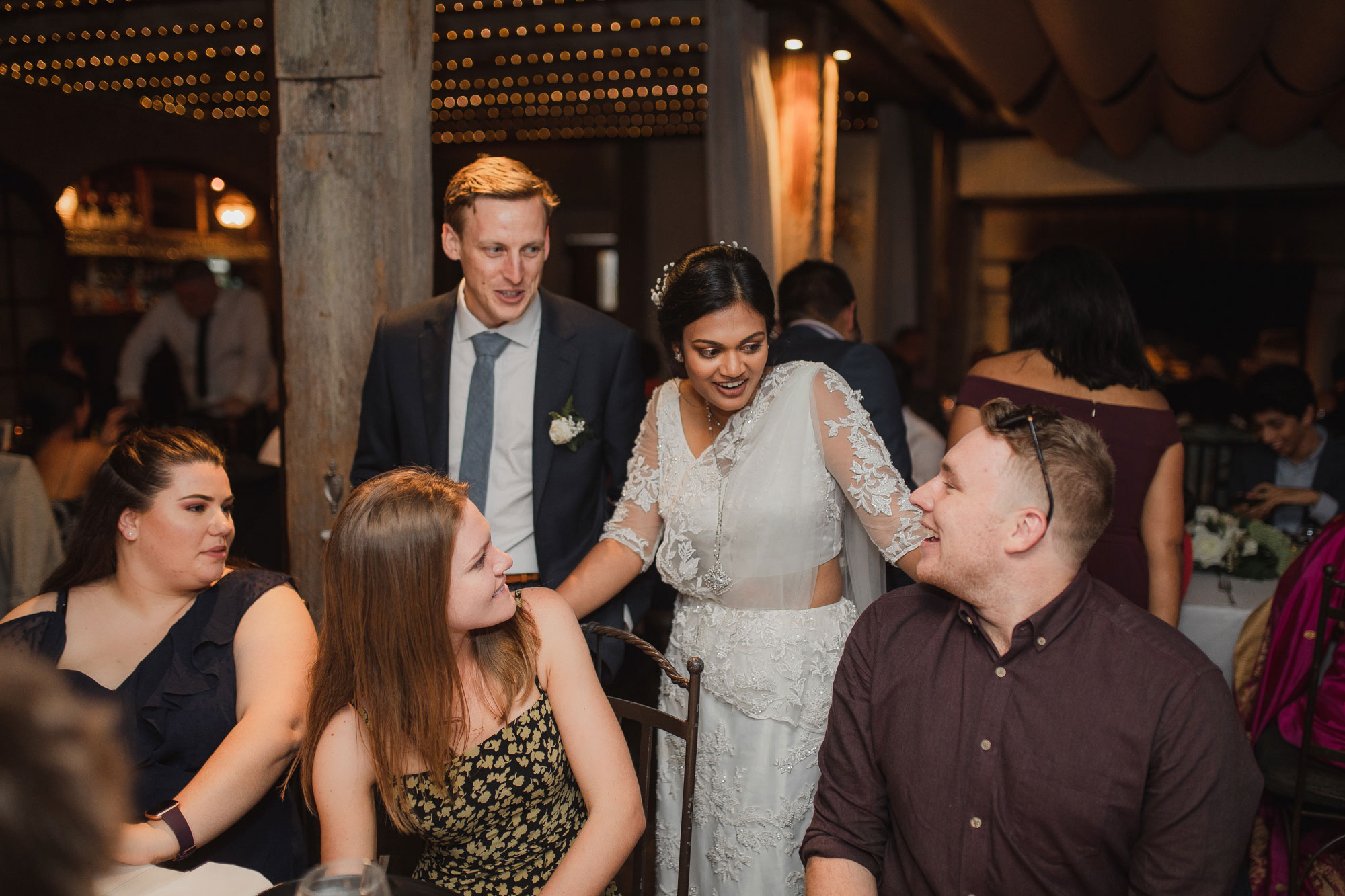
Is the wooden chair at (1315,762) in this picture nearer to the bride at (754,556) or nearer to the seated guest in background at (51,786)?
the bride at (754,556)

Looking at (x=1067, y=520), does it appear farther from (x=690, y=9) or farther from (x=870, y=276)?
(x=870, y=276)

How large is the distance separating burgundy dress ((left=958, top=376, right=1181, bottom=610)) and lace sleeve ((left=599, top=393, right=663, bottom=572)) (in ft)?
2.97

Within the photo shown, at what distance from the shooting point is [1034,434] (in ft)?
4.61

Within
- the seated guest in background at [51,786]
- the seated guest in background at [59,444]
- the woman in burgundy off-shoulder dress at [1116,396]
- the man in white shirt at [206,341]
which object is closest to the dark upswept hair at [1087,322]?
the woman in burgundy off-shoulder dress at [1116,396]

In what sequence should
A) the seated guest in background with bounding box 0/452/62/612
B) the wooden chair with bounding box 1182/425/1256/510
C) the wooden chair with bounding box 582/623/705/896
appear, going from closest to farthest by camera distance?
the wooden chair with bounding box 582/623/705/896
the seated guest in background with bounding box 0/452/62/612
the wooden chair with bounding box 1182/425/1256/510

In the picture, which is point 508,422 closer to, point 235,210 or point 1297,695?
point 1297,695

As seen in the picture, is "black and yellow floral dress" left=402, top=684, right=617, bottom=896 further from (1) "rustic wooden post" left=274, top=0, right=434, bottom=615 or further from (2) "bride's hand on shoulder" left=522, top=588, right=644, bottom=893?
(1) "rustic wooden post" left=274, top=0, right=434, bottom=615

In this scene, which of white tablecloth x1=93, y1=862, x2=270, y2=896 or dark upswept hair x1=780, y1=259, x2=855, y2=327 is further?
dark upswept hair x1=780, y1=259, x2=855, y2=327

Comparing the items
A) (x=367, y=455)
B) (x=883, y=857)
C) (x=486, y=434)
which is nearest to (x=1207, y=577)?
(x=883, y=857)

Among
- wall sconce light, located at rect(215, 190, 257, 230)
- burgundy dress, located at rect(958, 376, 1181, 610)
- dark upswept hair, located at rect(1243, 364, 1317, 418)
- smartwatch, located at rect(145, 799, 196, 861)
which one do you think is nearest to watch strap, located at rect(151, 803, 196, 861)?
smartwatch, located at rect(145, 799, 196, 861)

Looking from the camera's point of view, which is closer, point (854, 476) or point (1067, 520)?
point (1067, 520)

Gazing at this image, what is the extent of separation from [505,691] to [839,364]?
1.31m

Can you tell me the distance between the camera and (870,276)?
30.7 ft

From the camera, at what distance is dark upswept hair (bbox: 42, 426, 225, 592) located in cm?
186
